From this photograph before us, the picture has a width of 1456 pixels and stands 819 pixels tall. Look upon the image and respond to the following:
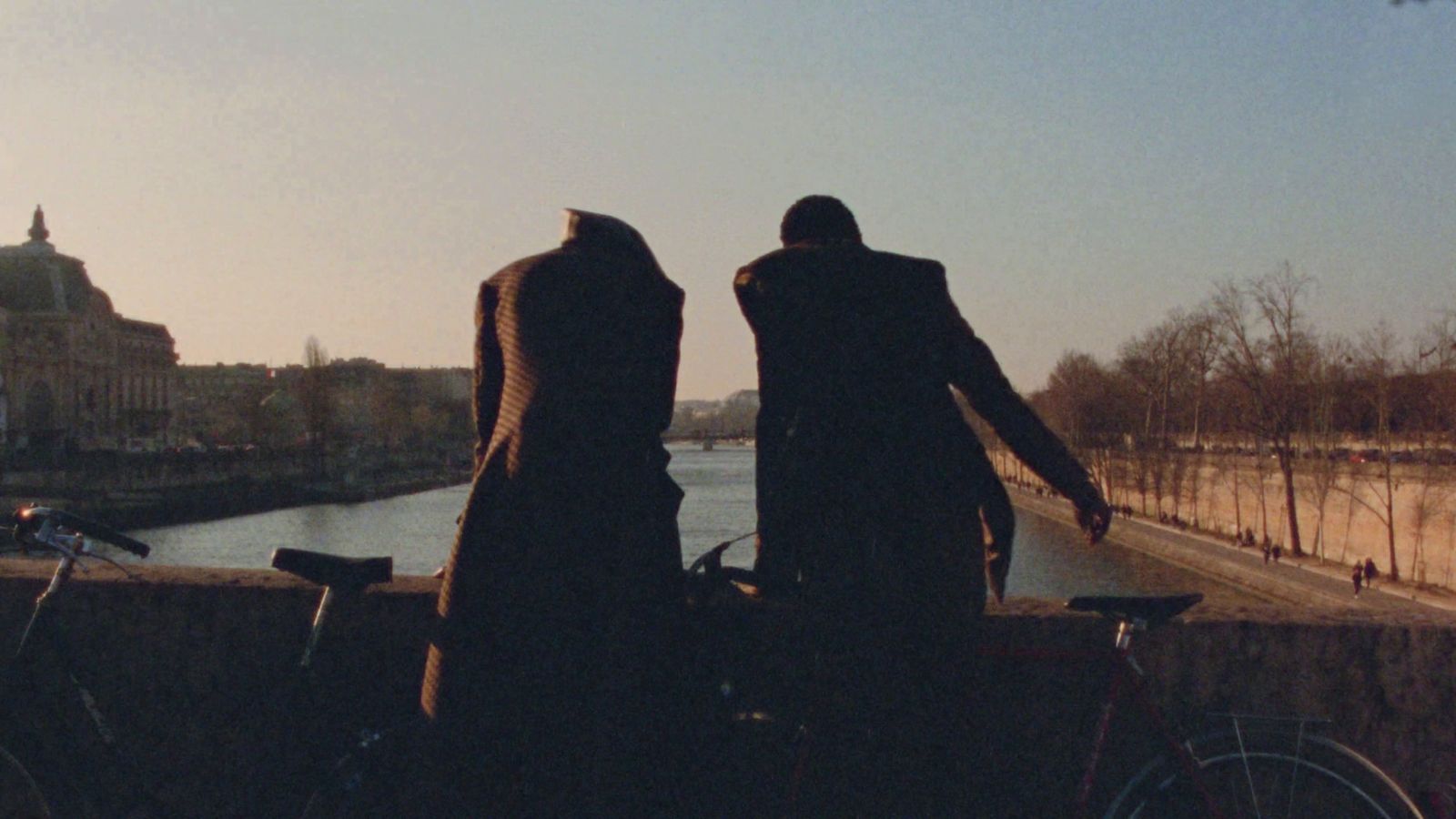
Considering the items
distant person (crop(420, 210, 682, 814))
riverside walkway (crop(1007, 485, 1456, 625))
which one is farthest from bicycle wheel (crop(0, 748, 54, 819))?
riverside walkway (crop(1007, 485, 1456, 625))

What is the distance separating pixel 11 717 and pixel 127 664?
20.2 inches

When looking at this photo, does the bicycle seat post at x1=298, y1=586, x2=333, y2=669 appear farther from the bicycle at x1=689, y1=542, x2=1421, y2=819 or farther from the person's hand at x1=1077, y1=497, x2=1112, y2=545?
the person's hand at x1=1077, y1=497, x2=1112, y2=545

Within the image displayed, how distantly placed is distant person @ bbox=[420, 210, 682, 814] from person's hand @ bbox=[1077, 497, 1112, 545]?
0.84 meters

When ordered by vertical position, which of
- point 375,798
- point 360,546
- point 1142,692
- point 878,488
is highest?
point 878,488

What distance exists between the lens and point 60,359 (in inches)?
3590

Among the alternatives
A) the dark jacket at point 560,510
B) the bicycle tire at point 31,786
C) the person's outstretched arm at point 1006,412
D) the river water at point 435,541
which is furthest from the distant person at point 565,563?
the river water at point 435,541

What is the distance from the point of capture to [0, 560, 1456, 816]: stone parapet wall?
334cm

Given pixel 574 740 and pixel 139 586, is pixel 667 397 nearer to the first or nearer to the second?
pixel 574 740

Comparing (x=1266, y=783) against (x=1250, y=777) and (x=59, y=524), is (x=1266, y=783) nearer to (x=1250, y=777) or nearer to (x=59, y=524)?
(x=1250, y=777)

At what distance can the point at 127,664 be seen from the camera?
3.77 m

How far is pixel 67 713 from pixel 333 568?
731 mm

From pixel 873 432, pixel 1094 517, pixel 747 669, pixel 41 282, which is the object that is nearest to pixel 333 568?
pixel 747 669

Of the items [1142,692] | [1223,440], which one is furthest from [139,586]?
[1223,440]

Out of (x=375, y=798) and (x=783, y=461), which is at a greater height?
(x=783, y=461)
